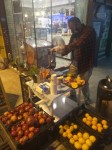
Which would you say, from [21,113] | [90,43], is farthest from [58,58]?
[21,113]

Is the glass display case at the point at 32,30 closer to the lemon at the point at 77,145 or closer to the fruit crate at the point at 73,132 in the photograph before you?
the fruit crate at the point at 73,132

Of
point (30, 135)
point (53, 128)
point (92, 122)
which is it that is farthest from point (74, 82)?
point (30, 135)

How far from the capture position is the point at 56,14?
7.05 meters

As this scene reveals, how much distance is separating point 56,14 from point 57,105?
19.5ft

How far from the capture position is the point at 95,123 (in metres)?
1.86

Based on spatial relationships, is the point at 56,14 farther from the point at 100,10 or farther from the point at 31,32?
the point at 31,32

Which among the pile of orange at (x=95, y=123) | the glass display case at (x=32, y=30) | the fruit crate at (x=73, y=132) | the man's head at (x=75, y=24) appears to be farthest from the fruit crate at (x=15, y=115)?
the glass display case at (x=32, y=30)

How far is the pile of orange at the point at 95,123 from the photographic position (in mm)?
1789

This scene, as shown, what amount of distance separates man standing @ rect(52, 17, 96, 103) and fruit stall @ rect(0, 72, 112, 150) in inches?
19.3

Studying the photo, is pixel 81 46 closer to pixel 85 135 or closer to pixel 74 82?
pixel 74 82

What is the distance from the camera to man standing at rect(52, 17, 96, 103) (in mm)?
2256

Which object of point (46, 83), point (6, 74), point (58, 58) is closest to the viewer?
point (46, 83)

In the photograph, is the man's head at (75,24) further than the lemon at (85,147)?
Yes

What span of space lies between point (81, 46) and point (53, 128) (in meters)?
1.36
